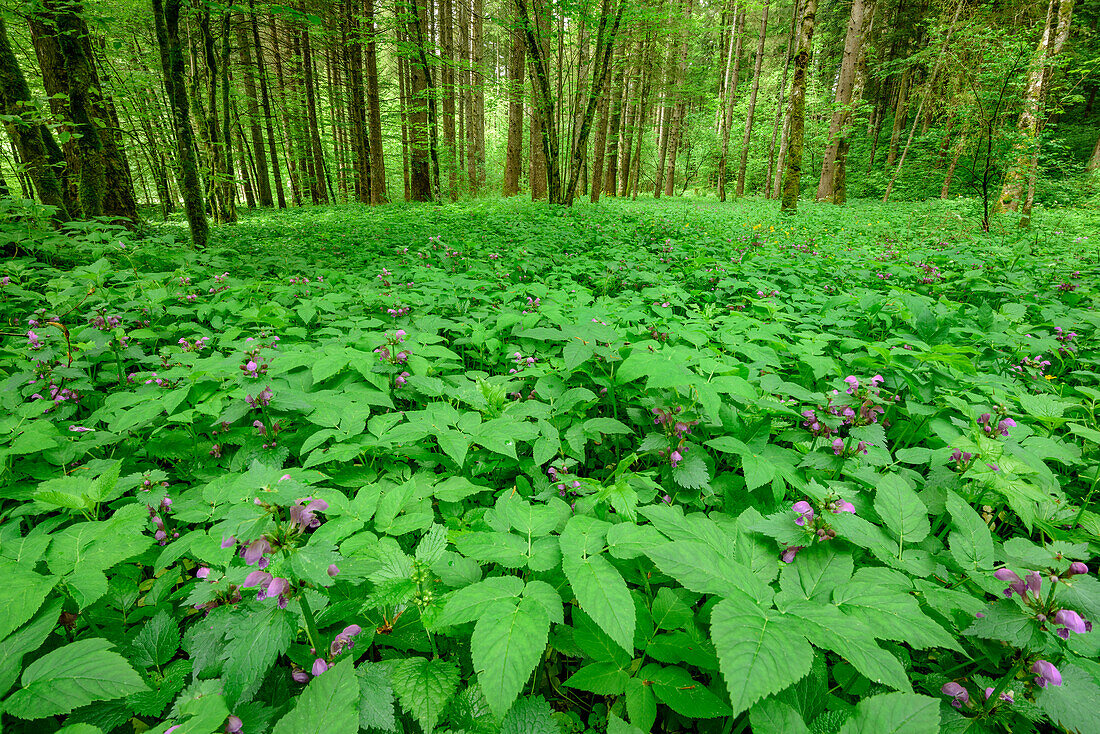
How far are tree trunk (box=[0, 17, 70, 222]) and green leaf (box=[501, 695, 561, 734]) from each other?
851 cm

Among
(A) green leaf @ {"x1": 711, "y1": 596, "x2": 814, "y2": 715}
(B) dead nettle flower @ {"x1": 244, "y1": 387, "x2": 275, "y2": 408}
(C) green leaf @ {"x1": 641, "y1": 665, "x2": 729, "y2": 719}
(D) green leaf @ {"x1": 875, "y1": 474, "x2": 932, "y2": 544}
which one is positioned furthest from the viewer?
(B) dead nettle flower @ {"x1": 244, "y1": 387, "x2": 275, "y2": 408}

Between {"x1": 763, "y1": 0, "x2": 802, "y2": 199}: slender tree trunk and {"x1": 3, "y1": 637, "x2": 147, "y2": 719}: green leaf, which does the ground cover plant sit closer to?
{"x1": 3, "y1": 637, "x2": 147, "y2": 719}: green leaf

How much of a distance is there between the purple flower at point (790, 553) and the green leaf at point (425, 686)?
115cm

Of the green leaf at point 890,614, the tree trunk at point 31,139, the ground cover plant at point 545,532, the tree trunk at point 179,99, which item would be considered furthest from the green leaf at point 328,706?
the tree trunk at point 31,139

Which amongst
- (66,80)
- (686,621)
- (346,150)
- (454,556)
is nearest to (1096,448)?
(686,621)

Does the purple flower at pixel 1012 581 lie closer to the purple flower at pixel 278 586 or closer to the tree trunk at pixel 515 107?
the purple flower at pixel 278 586

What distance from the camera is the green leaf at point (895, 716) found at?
0.96m

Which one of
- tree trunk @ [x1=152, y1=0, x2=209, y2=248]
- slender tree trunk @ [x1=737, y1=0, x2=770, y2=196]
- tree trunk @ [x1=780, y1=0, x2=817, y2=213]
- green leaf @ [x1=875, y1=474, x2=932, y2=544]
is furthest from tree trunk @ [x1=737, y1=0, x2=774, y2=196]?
green leaf @ [x1=875, y1=474, x2=932, y2=544]

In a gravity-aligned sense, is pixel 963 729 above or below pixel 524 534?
below

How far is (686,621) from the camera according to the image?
4.37 feet

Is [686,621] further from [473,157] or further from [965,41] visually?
[473,157]

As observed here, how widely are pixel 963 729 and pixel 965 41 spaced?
14.4 m

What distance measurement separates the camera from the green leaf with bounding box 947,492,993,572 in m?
1.37

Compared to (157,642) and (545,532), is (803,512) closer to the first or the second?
(545,532)
